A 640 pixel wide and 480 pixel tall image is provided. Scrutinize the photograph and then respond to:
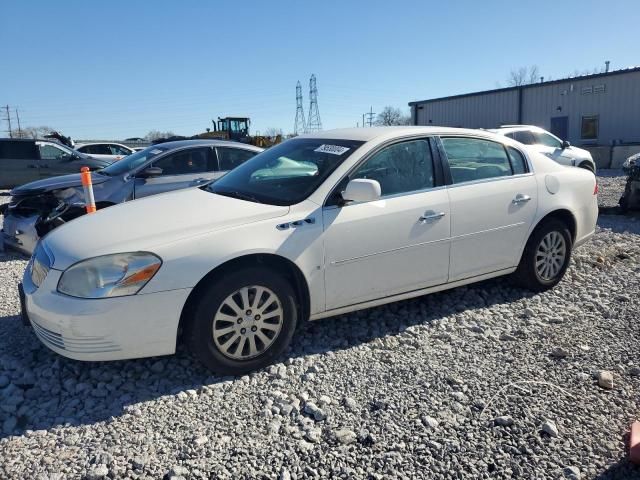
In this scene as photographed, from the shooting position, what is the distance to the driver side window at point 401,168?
153 inches

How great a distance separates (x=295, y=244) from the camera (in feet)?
11.2

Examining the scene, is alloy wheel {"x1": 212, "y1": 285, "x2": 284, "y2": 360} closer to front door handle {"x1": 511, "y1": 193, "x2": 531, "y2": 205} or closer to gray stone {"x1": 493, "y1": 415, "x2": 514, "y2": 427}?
gray stone {"x1": 493, "y1": 415, "x2": 514, "y2": 427}

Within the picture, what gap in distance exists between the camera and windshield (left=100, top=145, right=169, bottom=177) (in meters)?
7.27

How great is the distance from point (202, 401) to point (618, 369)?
2678 mm

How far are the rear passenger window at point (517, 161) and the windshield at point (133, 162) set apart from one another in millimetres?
4829

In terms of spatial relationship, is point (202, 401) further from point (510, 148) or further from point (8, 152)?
point (8, 152)

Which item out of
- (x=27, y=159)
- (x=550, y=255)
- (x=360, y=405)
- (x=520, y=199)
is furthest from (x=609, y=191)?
(x=27, y=159)

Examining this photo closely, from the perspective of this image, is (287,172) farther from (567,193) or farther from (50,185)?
(50,185)

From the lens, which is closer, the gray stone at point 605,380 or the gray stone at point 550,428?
the gray stone at point 550,428

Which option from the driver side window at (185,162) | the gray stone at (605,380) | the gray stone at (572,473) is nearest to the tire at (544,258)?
the gray stone at (605,380)

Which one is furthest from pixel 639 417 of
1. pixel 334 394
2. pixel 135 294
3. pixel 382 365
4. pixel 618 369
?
pixel 135 294

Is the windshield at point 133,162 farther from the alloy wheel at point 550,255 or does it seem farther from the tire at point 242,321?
the alloy wheel at point 550,255

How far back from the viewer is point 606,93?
24266 millimetres

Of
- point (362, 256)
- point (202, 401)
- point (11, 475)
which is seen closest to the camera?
point (11, 475)
